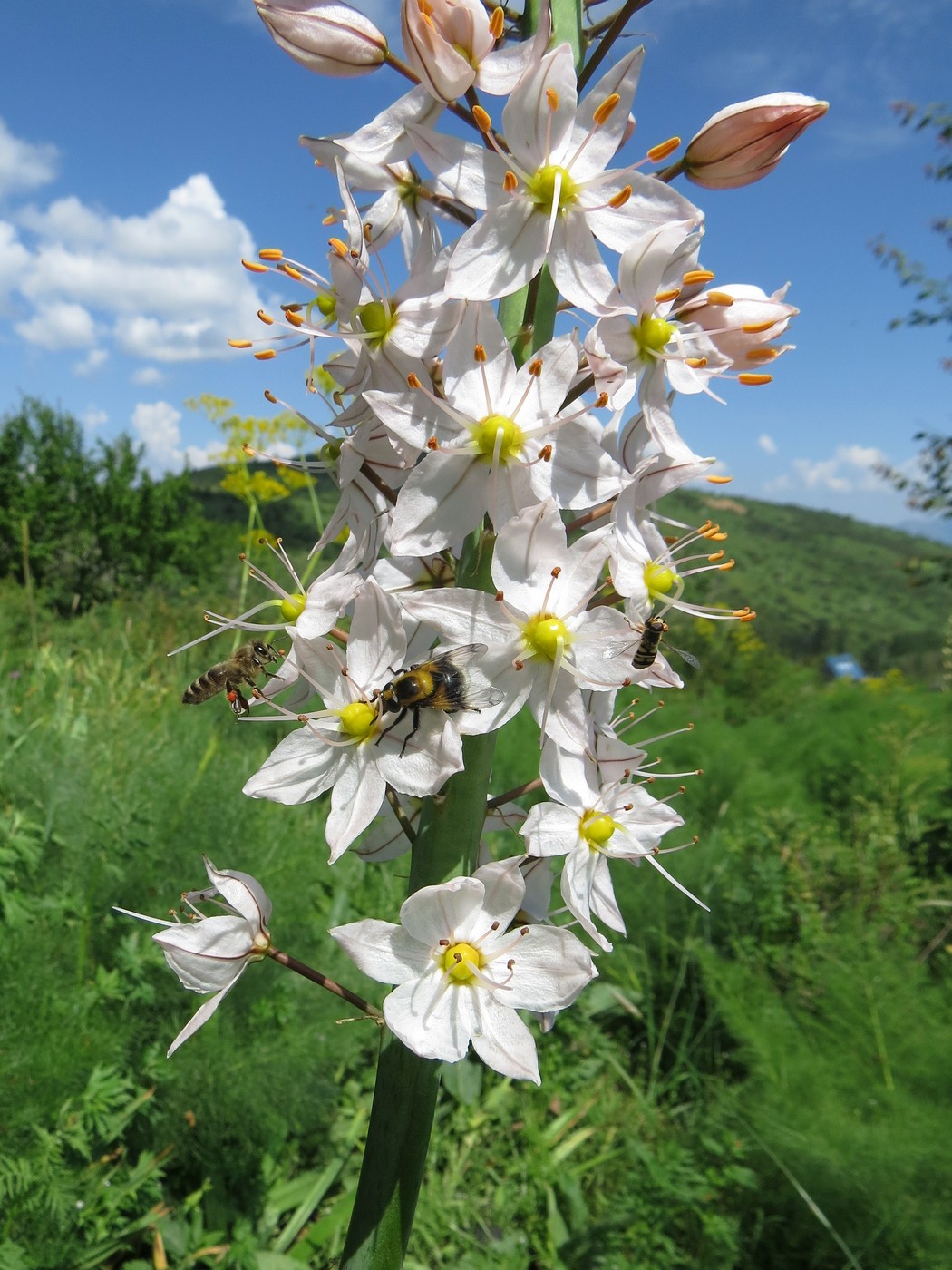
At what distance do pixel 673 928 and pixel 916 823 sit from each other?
235 cm

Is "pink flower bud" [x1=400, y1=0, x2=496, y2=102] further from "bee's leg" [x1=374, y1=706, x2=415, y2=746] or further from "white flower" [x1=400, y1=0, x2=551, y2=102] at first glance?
"bee's leg" [x1=374, y1=706, x2=415, y2=746]

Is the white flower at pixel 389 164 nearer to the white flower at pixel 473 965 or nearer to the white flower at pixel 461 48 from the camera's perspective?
the white flower at pixel 461 48

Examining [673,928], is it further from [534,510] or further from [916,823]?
[534,510]

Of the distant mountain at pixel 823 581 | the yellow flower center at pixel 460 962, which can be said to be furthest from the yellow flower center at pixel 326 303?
the distant mountain at pixel 823 581

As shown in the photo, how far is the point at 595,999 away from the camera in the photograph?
4910 mm

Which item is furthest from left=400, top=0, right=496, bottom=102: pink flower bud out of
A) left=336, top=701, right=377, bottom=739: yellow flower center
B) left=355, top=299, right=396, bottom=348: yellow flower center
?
left=336, top=701, right=377, bottom=739: yellow flower center

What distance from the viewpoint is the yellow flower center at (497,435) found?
1502 mm

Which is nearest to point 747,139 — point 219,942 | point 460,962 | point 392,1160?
point 460,962

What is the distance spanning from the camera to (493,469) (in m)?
1.50

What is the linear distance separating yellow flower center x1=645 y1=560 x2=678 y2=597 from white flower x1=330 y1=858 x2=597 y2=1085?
0.59 meters

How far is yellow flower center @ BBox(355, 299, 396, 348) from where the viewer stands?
162cm

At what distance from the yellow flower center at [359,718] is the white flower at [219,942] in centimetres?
38

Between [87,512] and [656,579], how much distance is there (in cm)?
3436

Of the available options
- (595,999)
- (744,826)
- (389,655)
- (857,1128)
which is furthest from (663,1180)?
(744,826)
